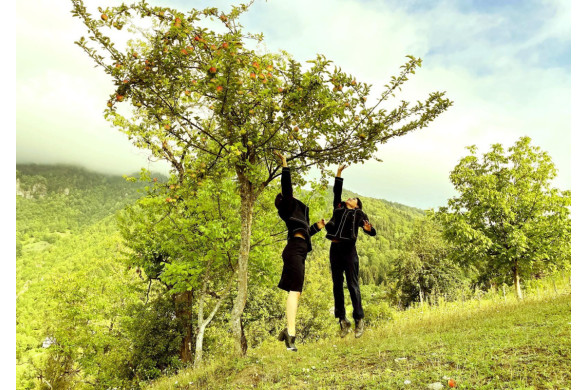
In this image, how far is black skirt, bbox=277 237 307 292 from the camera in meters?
5.51

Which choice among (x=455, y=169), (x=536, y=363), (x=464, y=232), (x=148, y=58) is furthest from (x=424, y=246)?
(x=148, y=58)

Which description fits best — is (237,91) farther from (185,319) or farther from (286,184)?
(185,319)

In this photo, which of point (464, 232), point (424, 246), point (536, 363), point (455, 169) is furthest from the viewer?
point (424, 246)

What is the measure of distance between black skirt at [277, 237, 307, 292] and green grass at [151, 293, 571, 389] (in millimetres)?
1696

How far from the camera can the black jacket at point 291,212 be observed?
18.9 ft

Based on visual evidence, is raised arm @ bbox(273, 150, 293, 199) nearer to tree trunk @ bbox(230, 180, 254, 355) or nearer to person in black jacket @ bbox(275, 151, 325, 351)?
person in black jacket @ bbox(275, 151, 325, 351)

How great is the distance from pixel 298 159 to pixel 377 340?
519 centimetres

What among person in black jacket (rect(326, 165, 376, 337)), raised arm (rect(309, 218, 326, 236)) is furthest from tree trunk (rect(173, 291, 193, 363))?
raised arm (rect(309, 218, 326, 236))

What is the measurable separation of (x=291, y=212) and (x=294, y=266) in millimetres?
997

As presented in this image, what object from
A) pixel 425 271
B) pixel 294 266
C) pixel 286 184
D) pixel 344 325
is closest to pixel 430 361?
pixel 344 325

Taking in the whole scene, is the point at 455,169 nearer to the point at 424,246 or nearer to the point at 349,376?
the point at 349,376

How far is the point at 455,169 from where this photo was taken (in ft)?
69.8

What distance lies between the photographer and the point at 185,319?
18.2 metres

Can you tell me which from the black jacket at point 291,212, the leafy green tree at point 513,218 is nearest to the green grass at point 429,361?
the black jacket at point 291,212
